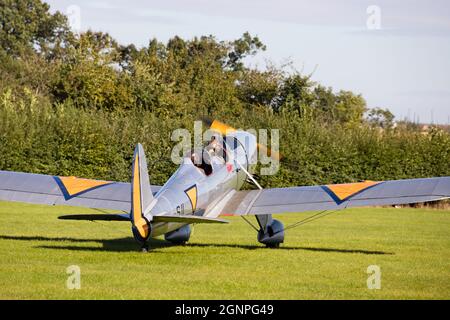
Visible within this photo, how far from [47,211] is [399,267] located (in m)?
14.4

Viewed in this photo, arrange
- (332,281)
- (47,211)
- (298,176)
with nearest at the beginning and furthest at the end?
(332,281) → (47,211) → (298,176)

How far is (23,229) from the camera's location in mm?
18906

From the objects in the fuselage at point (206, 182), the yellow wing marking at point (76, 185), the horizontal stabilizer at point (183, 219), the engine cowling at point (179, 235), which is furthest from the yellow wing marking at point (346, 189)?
the yellow wing marking at point (76, 185)

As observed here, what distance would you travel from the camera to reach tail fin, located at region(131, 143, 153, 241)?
12.7 metres

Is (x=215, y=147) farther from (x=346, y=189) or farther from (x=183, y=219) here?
(x=183, y=219)

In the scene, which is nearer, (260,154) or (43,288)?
(43,288)

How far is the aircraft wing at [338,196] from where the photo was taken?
48.5 feet

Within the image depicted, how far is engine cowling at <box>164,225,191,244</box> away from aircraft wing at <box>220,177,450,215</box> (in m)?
0.84

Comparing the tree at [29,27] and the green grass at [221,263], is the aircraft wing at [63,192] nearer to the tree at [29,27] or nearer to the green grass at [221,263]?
the green grass at [221,263]

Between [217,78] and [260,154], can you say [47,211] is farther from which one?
[217,78]

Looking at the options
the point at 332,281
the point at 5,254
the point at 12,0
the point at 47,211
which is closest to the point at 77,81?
the point at 47,211

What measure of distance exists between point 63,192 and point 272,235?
407 centimetres

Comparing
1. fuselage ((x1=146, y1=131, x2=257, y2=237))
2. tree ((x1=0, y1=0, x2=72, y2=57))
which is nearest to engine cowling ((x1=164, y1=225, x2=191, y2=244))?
fuselage ((x1=146, y1=131, x2=257, y2=237))

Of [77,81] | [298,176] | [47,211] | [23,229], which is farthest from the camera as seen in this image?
[77,81]
